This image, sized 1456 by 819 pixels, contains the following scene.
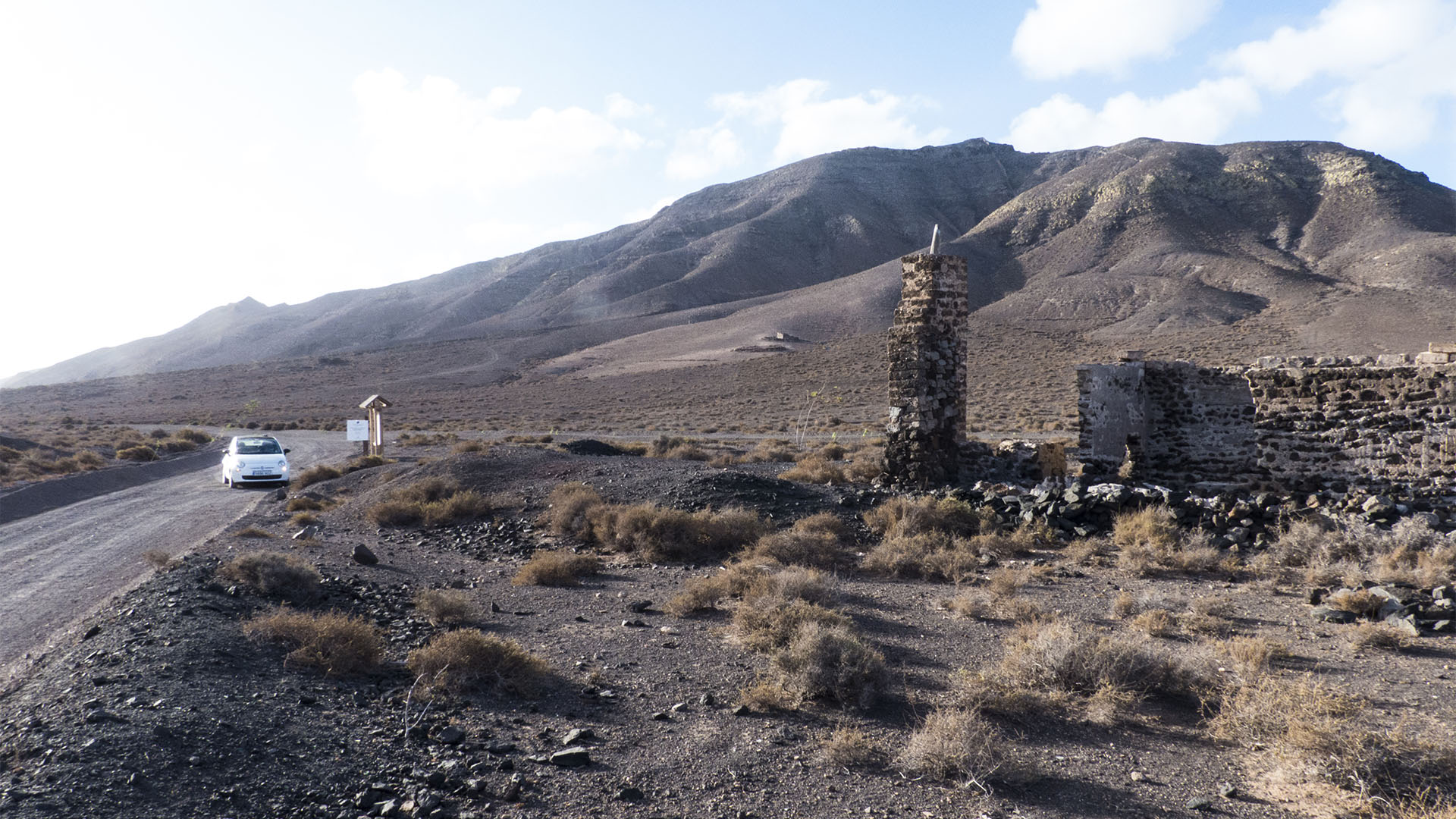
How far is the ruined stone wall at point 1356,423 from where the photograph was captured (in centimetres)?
1081

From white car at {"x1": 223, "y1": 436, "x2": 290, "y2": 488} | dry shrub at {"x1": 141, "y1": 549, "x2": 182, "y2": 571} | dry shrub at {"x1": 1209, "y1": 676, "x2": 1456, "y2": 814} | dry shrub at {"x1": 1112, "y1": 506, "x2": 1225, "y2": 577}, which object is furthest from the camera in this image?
white car at {"x1": 223, "y1": 436, "x2": 290, "y2": 488}

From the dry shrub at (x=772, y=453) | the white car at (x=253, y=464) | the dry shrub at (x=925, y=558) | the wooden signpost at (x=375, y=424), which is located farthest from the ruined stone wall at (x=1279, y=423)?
the wooden signpost at (x=375, y=424)

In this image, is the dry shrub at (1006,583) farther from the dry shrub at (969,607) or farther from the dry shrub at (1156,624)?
the dry shrub at (1156,624)

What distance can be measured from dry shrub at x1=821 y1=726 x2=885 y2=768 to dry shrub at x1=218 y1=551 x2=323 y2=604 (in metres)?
5.90

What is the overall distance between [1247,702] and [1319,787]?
3.12 feet

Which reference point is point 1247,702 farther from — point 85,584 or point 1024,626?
point 85,584

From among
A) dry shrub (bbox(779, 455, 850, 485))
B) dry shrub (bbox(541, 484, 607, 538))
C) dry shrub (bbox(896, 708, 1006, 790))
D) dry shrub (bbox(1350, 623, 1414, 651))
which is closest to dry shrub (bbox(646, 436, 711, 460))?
dry shrub (bbox(779, 455, 850, 485))

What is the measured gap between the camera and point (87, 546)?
41.5 ft

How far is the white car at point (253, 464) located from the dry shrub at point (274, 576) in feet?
41.5

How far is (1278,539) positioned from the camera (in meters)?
10.1

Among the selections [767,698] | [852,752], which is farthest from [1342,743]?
[767,698]

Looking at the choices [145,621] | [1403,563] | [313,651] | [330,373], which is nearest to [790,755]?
[313,651]

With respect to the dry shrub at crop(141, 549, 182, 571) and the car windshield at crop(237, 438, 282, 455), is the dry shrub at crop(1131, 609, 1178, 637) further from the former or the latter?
the car windshield at crop(237, 438, 282, 455)

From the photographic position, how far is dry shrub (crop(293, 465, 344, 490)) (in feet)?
63.8
